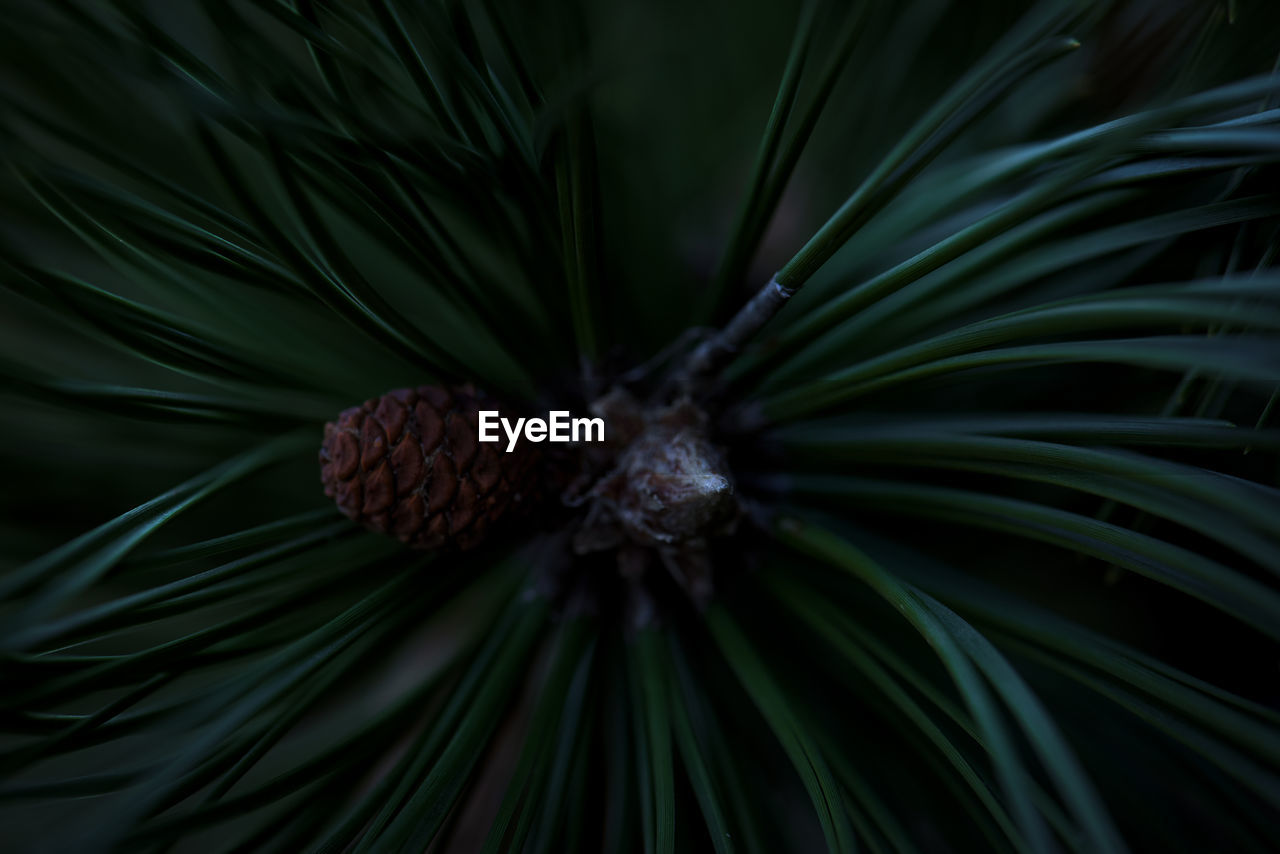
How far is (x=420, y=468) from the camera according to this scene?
384 mm

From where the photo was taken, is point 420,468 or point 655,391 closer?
point 420,468

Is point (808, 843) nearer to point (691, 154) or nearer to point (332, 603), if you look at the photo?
point (332, 603)

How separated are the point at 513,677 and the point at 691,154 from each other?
1.62ft

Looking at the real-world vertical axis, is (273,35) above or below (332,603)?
above

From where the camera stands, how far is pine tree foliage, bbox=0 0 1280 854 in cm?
29

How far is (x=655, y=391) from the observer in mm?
492

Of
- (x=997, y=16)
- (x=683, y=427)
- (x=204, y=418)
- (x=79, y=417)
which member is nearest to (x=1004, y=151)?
(x=997, y=16)

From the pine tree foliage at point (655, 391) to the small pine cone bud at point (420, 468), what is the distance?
0.03m

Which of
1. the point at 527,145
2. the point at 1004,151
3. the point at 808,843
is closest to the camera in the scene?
the point at 527,145

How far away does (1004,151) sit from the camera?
469 mm

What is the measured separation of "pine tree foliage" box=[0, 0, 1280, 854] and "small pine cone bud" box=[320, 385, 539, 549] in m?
0.03

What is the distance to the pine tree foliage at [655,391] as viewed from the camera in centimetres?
29

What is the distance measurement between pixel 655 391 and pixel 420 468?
0.57 feet

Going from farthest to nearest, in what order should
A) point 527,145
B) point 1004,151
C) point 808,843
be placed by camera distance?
point 808,843 < point 1004,151 < point 527,145
